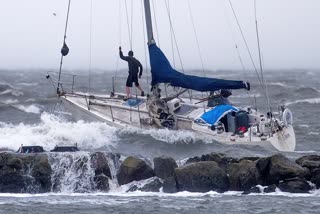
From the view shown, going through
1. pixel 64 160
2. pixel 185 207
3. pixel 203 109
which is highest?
pixel 203 109

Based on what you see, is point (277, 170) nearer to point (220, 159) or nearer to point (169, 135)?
point (220, 159)

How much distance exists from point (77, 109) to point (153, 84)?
358 cm

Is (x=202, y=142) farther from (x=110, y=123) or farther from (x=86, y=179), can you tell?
(x=86, y=179)

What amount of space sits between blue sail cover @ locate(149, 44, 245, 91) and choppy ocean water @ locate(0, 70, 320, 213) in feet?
6.28

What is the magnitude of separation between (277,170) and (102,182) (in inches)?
195

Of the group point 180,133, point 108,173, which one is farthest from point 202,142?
point 108,173

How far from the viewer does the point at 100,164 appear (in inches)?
895

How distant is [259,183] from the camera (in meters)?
21.6

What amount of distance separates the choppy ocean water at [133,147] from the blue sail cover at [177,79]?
191 cm

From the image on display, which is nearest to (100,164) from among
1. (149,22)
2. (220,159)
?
(220,159)

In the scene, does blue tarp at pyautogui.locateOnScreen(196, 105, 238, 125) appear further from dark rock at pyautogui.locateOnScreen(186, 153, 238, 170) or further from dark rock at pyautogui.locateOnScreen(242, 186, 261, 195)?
dark rock at pyautogui.locateOnScreen(242, 186, 261, 195)

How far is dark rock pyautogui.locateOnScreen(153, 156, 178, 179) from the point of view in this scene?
73.7 feet

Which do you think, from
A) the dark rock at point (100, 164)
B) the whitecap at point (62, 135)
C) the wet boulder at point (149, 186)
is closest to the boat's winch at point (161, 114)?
the whitecap at point (62, 135)

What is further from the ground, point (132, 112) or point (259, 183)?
point (132, 112)
